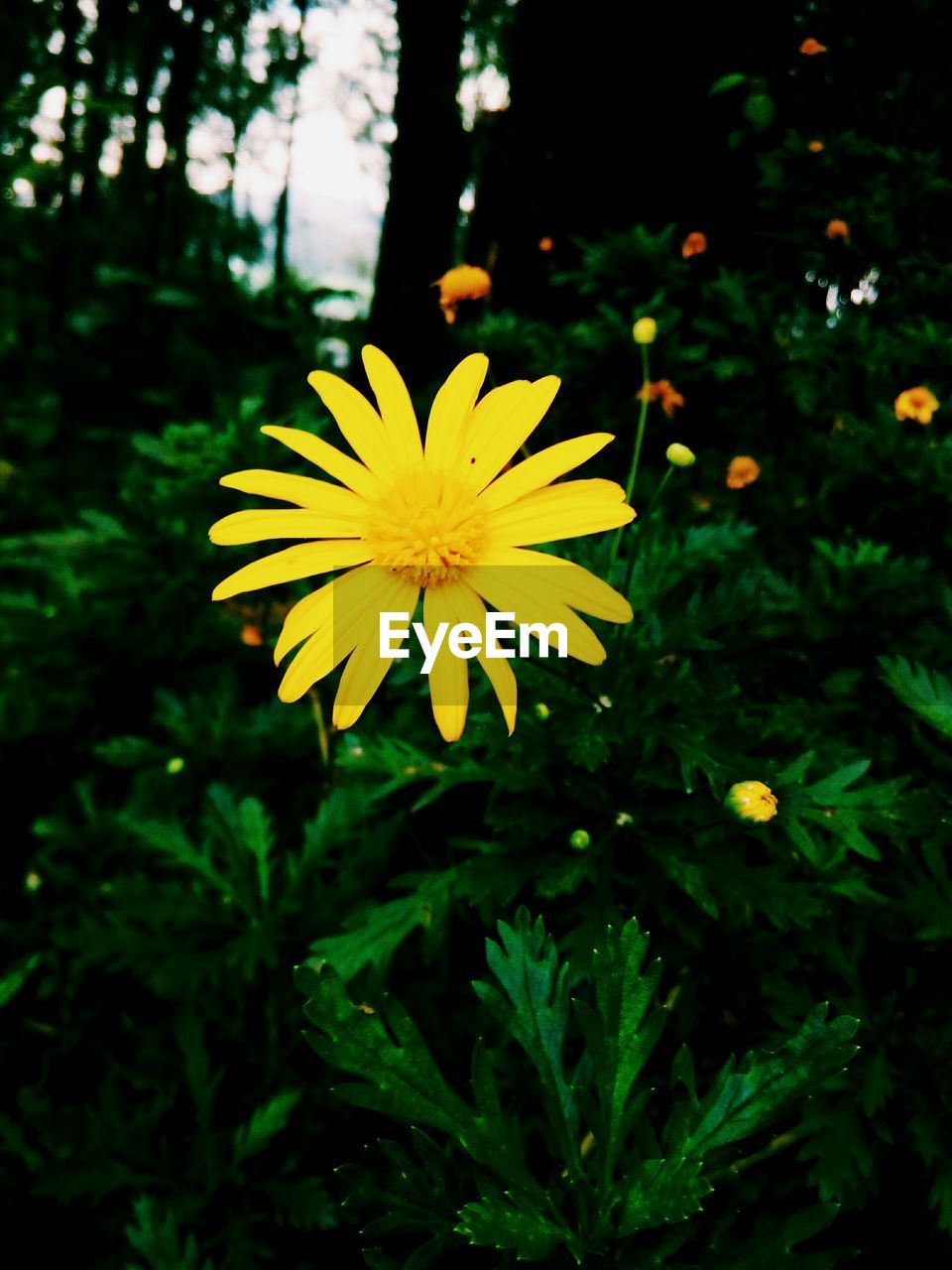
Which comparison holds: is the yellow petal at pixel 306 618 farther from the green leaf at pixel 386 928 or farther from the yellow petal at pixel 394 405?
the green leaf at pixel 386 928

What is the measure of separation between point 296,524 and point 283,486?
5cm

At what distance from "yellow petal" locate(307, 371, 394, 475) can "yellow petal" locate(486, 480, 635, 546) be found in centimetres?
16

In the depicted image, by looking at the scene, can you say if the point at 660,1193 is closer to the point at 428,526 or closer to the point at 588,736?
the point at 588,736

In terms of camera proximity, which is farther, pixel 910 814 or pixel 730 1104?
pixel 910 814

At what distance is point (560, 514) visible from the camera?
0.91 meters

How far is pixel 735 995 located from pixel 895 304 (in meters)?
1.67

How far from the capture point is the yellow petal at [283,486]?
91cm

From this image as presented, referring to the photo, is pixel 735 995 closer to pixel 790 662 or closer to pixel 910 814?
pixel 910 814

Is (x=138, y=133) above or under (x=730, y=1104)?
above

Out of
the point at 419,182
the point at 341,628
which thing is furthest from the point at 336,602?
the point at 419,182

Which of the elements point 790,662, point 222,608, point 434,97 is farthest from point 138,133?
point 790,662

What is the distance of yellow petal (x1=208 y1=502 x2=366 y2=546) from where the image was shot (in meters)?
0.91

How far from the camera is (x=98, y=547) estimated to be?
230 centimetres

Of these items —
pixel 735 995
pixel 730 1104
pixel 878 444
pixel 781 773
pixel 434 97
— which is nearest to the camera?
pixel 730 1104
